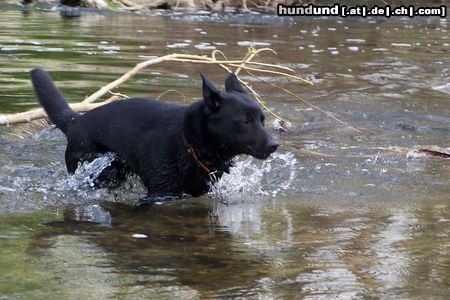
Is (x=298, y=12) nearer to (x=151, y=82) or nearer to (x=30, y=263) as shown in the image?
(x=151, y=82)

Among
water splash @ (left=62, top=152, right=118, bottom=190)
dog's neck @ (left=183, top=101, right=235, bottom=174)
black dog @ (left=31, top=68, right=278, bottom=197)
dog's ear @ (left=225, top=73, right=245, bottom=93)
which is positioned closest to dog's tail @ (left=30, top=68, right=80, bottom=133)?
black dog @ (left=31, top=68, right=278, bottom=197)

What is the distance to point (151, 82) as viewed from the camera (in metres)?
11.4

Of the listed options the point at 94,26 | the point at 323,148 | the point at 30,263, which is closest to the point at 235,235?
the point at 30,263

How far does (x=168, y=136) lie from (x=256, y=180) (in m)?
1.17

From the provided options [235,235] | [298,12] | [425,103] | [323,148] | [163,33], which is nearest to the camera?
[235,235]

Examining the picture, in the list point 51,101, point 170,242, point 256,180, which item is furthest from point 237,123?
point 51,101

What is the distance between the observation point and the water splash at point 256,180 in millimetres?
6613

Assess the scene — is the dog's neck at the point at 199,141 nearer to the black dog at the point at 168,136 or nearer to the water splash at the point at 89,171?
the black dog at the point at 168,136

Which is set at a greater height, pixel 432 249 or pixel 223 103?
pixel 223 103

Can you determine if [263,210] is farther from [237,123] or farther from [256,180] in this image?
[256,180]

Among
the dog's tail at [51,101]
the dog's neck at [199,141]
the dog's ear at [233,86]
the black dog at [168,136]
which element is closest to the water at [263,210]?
the black dog at [168,136]

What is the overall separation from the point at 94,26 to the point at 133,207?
13301mm

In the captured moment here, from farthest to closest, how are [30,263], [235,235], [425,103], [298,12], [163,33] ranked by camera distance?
[298,12], [163,33], [425,103], [235,235], [30,263]

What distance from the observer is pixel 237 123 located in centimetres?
593
